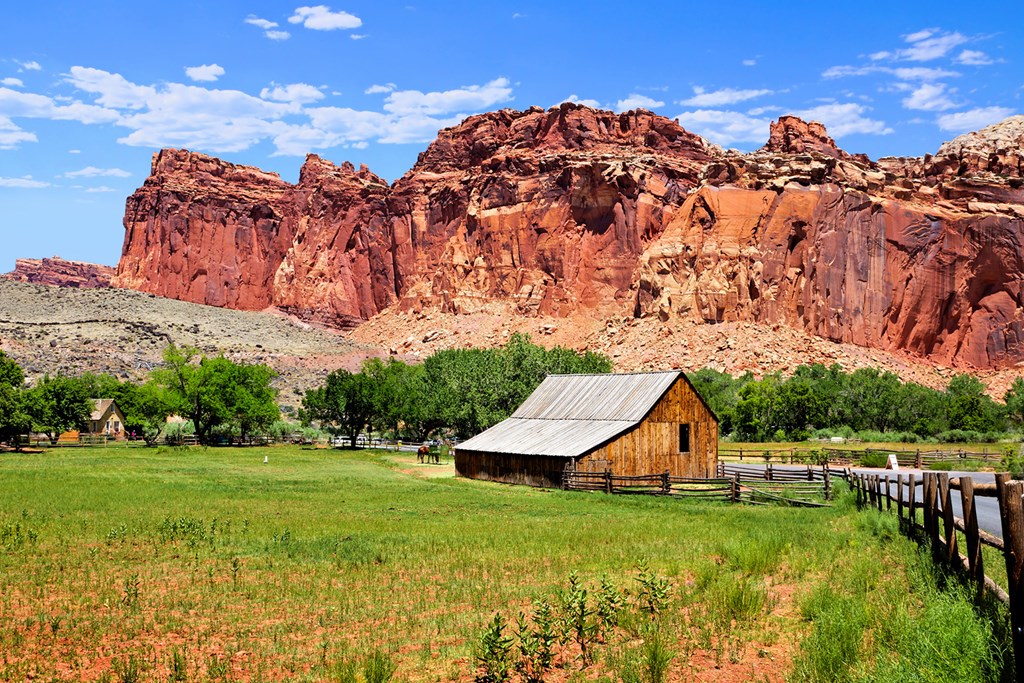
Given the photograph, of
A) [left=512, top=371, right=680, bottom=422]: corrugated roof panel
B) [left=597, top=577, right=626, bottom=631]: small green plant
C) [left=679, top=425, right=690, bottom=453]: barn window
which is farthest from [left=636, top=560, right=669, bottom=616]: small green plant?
[left=679, top=425, right=690, bottom=453]: barn window

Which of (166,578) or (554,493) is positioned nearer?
Result: (166,578)

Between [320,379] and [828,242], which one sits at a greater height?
[828,242]

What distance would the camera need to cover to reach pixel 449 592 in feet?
45.9

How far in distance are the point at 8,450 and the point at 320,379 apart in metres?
49.6

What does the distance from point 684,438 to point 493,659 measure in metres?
27.9

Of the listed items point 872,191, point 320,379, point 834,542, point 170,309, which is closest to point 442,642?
point 834,542

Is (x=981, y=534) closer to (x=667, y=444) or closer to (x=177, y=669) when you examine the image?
(x=177, y=669)

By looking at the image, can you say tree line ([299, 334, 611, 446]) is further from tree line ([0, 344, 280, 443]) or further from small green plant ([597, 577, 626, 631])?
small green plant ([597, 577, 626, 631])

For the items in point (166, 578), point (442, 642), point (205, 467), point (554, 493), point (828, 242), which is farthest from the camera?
point (828, 242)

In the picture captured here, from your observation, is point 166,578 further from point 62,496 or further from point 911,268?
point 911,268

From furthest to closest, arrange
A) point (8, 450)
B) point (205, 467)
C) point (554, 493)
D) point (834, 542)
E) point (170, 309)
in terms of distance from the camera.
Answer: point (170, 309), point (8, 450), point (205, 467), point (554, 493), point (834, 542)

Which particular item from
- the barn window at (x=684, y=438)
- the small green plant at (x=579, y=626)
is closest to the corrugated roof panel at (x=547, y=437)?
the barn window at (x=684, y=438)

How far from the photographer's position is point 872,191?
361 ft

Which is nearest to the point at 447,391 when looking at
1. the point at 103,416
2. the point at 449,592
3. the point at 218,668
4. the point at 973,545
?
the point at 103,416
